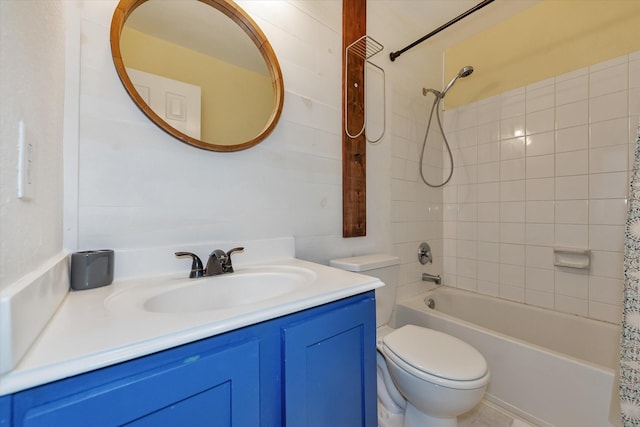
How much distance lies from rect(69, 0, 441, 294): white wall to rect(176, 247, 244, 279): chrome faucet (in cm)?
12

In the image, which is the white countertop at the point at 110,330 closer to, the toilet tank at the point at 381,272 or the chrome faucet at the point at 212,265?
the chrome faucet at the point at 212,265

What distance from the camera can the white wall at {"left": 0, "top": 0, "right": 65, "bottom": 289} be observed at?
385 mm

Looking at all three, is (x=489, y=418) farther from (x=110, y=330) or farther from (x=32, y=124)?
(x=32, y=124)

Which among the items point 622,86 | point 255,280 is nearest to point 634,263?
point 622,86

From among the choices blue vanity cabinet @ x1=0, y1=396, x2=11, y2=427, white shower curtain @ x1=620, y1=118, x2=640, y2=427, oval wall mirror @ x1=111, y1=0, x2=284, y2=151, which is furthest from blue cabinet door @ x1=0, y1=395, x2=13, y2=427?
white shower curtain @ x1=620, y1=118, x2=640, y2=427

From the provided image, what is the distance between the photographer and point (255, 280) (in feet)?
3.05

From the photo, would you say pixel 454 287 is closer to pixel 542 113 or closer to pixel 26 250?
pixel 542 113

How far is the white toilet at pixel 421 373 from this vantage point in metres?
0.94

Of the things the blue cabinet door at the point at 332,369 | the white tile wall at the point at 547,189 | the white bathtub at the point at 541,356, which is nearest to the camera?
the blue cabinet door at the point at 332,369

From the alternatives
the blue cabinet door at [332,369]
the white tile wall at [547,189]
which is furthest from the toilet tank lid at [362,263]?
the white tile wall at [547,189]

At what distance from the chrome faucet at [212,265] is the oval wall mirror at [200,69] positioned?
411 millimetres

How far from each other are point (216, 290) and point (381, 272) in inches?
34.0

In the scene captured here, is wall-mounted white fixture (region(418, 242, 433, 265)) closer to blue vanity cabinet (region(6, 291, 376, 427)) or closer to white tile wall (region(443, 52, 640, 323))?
white tile wall (region(443, 52, 640, 323))

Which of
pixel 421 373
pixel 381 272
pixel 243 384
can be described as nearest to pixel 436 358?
pixel 421 373
